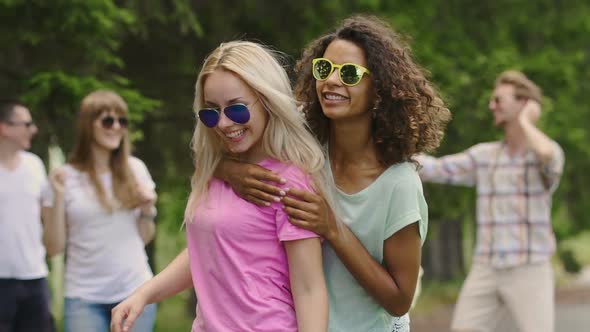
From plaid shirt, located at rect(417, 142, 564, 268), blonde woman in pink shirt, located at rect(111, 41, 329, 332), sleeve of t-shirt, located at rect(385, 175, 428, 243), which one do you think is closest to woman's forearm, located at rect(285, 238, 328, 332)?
blonde woman in pink shirt, located at rect(111, 41, 329, 332)

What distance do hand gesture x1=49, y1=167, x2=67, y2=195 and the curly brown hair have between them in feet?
8.05

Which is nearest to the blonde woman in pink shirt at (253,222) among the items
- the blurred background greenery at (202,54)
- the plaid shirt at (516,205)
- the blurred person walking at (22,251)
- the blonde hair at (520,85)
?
the blurred person walking at (22,251)

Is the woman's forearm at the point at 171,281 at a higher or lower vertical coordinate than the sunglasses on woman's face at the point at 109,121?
lower

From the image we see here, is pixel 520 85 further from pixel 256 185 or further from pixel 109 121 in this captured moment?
pixel 256 185

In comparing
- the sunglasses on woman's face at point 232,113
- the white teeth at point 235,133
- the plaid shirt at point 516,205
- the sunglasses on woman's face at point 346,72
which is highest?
the sunglasses on woman's face at point 346,72

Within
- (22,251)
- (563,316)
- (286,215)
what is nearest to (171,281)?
(286,215)

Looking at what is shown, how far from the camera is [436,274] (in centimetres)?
2083

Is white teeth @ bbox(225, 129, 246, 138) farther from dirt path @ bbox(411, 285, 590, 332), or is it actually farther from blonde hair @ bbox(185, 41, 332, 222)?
dirt path @ bbox(411, 285, 590, 332)

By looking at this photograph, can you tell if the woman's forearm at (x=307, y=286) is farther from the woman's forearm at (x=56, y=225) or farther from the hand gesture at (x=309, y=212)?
the woman's forearm at (x=56, y=225)

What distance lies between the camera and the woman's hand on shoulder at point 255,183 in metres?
3.33

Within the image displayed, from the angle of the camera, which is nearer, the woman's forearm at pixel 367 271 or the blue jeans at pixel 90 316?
the woman's forearm at pixel 367 271

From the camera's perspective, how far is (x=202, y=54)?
1209 cm

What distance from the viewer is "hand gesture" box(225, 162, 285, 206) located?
333cm

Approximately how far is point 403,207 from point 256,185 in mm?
454
